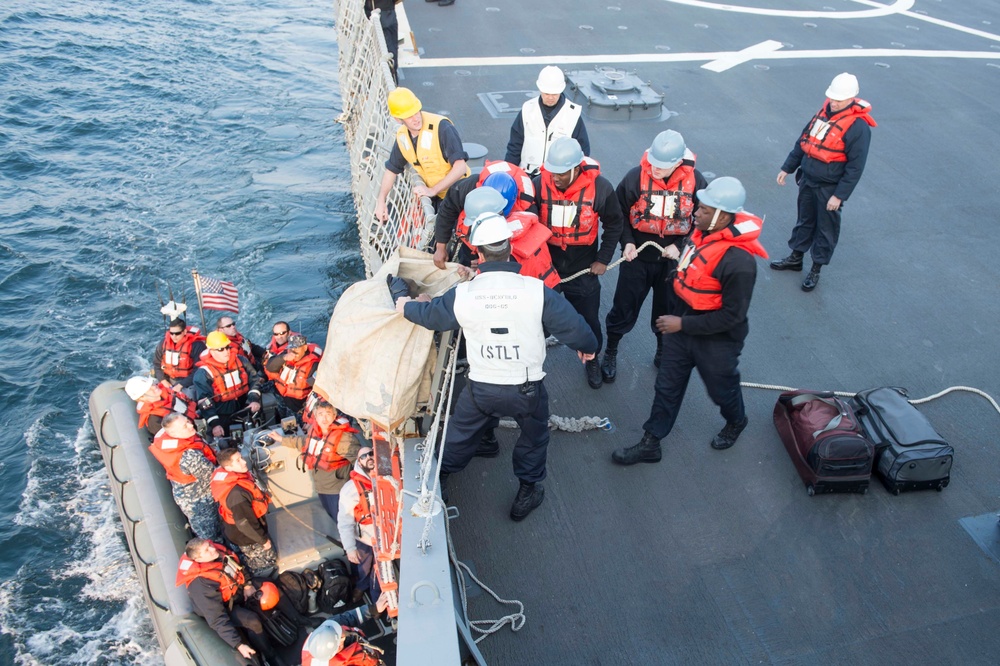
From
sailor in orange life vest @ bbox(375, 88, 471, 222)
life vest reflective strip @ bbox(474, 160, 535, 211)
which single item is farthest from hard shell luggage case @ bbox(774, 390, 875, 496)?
sailor in orange life vest @ bbox(375, 88, 471, 222)

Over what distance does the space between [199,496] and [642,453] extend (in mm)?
3476

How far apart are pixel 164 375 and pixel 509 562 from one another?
562 cm

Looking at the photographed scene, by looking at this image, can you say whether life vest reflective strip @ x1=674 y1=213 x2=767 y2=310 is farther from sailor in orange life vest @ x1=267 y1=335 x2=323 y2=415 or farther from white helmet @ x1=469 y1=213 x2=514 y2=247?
sailor in orange life vest @ x1=267 y1=335 x2=323 y2=415

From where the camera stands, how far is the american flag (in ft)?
29.9

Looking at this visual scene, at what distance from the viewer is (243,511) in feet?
17.6

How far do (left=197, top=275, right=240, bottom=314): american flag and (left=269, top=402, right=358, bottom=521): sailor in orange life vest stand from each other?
4.04 meters

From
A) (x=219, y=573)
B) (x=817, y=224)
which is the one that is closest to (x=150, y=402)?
(x=219, y=573)

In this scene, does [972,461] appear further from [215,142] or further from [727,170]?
[215,142]

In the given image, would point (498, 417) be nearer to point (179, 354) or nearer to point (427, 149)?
point (427, 149)

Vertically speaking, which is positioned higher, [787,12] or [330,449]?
[787,12]

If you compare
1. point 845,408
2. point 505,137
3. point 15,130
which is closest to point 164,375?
point 505,137

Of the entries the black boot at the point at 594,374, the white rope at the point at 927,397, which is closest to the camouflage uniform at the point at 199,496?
the black boot at the point at 594,374

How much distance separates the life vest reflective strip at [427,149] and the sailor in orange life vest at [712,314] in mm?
1912

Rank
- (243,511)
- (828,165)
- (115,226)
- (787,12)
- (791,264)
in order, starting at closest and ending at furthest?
(243,511) → (828,165) → (791,264) → (115,226) → (787,12)
